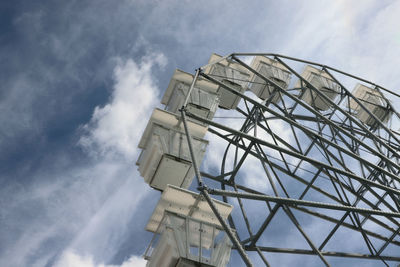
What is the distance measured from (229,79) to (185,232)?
8775 millimetres

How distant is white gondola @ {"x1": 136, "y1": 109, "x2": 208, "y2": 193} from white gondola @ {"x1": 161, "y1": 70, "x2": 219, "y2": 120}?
1032mm

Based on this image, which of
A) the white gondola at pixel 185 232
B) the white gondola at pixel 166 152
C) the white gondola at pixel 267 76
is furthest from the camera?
the white gondola at pixel 267 76

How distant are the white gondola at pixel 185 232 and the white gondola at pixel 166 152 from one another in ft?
1.75

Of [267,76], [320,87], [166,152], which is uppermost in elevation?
[320,87]

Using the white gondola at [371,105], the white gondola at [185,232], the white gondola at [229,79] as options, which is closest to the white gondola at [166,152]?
the white gondola at [185,232]

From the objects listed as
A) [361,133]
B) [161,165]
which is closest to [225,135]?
[161,165]

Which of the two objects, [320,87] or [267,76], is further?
[320,87]

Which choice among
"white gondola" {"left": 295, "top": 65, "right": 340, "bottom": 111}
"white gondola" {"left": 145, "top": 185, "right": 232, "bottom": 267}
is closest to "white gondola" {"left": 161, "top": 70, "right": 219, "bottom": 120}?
"white gondola" {"left": 145, "top": 185, "right": 232, "bottom": 267}

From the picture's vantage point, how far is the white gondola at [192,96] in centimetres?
1185

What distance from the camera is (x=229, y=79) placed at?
15.6 metres

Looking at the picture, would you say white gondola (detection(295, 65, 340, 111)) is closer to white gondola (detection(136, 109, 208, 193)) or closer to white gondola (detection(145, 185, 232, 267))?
white gondola (detection(136, 109, 208, 193))

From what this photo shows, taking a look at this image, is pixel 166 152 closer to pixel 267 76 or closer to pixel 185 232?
pixel 185 232

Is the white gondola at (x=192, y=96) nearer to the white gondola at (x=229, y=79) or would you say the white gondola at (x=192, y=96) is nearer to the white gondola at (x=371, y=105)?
the white gondola at (x=229, y=79)

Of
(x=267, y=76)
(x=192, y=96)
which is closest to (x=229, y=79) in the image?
(x=267, y=76)
